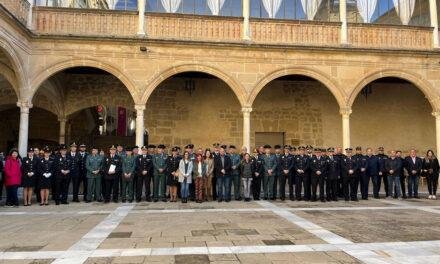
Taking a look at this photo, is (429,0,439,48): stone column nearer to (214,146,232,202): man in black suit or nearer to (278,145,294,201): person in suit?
(278,145,294,201): person in suit

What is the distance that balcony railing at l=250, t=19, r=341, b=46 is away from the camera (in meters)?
12.6

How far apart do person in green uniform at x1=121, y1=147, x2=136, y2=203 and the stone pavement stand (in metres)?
0.73

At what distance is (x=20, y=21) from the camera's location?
34.6 feet

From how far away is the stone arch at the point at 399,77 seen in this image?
41.9ft

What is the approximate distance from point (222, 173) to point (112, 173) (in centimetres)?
274

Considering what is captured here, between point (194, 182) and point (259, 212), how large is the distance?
2432 millimetres

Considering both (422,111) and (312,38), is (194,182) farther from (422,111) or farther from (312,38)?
(422,111)

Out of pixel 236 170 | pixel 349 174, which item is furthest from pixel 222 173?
pixel 349 174

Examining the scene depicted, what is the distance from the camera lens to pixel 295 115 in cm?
1527

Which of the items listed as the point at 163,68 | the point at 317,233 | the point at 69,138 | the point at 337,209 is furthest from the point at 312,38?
the point at 69,138

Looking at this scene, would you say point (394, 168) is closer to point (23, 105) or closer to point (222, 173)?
point (222, 173)

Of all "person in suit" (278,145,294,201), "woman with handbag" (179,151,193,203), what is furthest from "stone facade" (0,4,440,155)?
"woman with handbag" (179,151,193,203)

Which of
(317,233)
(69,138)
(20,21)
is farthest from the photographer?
(69,138)

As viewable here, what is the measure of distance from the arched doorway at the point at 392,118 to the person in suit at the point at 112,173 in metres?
9.44
